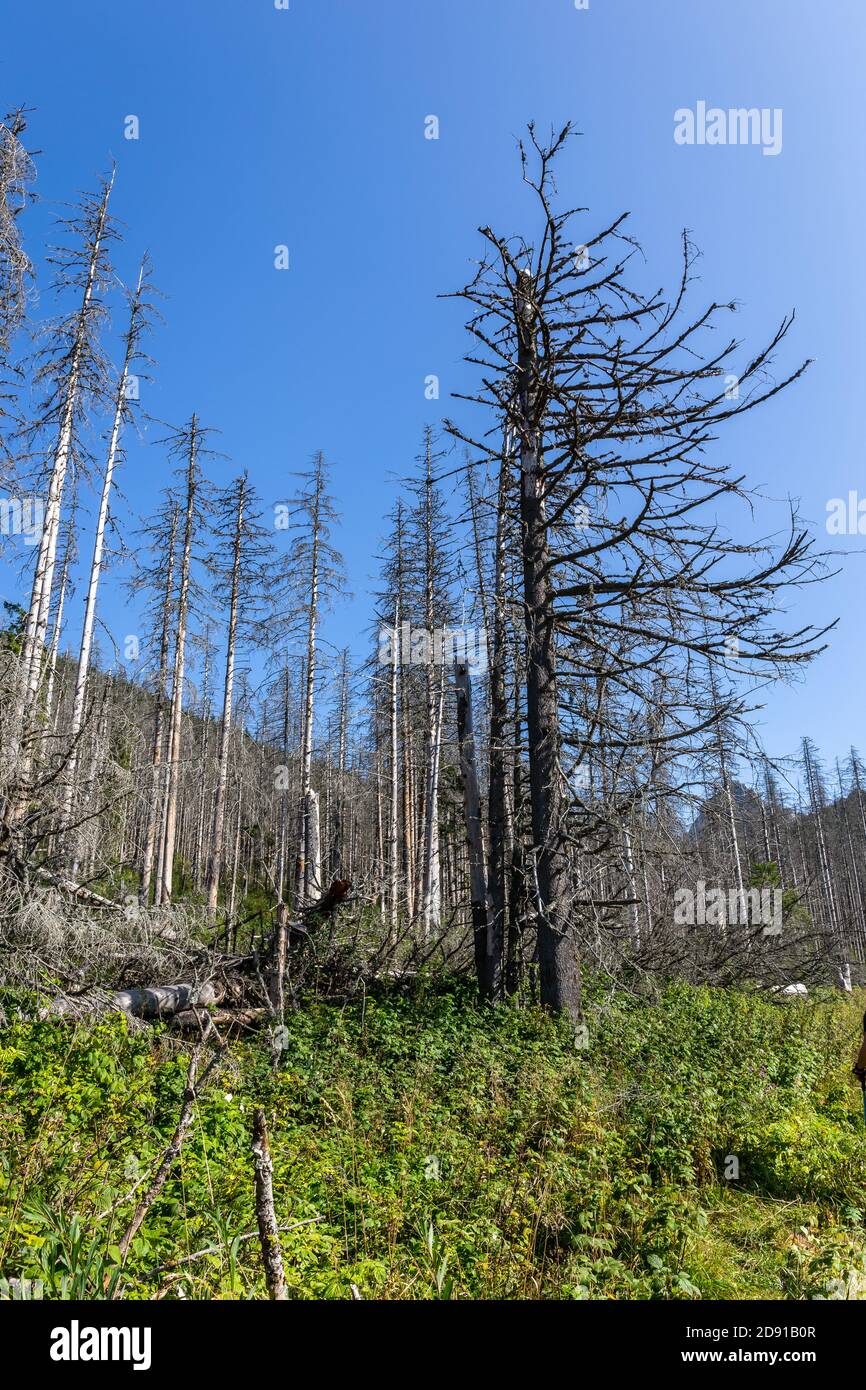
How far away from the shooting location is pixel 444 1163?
5.18 meters

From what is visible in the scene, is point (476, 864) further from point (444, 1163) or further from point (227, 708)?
point (227, 708)

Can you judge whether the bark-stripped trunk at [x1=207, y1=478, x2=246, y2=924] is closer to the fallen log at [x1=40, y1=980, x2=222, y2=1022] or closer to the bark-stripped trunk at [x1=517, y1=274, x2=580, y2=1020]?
the fallen log at [x1=40, y1=980, x2=222, y2=1022]

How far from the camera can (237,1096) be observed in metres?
6.50

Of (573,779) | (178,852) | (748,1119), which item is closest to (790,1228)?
(748,1119)

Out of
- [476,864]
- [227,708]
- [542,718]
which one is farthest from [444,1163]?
[227,708]

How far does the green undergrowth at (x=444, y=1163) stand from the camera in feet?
12.5

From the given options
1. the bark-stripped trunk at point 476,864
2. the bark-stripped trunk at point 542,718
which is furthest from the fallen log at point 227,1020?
the bark-stripped trunk at point 542,718

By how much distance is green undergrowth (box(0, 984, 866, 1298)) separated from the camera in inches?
150

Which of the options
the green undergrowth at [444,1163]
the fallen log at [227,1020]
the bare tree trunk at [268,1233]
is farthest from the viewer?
the fallen log at [227,1020]

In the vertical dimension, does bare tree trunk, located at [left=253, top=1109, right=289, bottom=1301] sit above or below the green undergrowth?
above

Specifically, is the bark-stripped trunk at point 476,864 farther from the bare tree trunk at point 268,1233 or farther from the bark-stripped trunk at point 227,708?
the bark-stripped trunk at point 227,708

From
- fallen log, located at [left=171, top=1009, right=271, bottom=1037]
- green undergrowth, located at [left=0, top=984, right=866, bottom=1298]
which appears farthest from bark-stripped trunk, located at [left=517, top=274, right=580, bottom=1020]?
fallen log, located at [left=171, top=1009, right=271, bottom=1037]

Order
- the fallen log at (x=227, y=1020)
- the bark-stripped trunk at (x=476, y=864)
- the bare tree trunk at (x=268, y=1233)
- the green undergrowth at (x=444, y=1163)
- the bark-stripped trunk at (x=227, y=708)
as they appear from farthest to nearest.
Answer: the bark-stripped trunk at (x=227, y=708)
the bark-stripped trunk at (x=476, y=864)
the fallen log at (x=227, y=1020)
the green undergrowth at (x=444, y=1163)
the bare tree trunk at (x=268, y=1233)

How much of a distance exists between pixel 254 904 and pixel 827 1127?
3251cm
